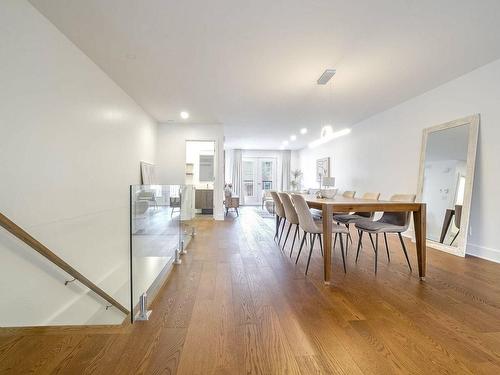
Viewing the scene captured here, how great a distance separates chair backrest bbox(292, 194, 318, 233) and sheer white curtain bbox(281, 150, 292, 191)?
8.33 m

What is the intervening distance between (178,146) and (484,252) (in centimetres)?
607

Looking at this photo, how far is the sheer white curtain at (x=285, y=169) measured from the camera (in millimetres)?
11078

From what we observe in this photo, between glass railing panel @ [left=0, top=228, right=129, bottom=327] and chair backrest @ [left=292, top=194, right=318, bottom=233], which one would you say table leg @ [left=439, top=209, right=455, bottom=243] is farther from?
glass railing panel @ [left=0, top=228, right=129, bottom=327]

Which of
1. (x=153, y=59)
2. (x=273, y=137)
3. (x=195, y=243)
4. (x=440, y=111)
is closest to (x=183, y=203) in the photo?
(x=195, y=243)

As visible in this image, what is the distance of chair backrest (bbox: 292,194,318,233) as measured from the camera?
2650mm

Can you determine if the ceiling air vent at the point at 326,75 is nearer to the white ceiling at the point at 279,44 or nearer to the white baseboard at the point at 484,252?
the white ceiling at the point at 279,44

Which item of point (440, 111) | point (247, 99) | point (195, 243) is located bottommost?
point (195, 243)

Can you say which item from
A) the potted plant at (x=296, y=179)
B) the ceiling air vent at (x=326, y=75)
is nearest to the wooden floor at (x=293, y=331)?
the ceiling air vent at (x=326, y=75)

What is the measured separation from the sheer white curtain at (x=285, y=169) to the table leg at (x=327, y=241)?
8.73m

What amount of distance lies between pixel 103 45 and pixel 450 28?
3.56 m

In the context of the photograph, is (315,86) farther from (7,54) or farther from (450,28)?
(7,54)

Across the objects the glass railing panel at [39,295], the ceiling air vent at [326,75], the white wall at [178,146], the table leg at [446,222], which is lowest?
the glass railing panel at [39,295]

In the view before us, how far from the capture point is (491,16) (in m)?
2.22

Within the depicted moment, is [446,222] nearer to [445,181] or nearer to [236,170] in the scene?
[445,181]
